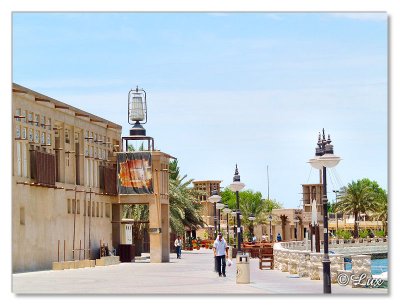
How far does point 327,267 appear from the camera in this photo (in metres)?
27.2

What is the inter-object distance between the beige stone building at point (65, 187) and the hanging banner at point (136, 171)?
429 mm

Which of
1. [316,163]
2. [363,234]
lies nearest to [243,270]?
[316,163]

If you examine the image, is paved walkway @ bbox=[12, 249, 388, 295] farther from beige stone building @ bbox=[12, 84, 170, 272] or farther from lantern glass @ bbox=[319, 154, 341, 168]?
beige stone building @ bbox=[12, 84, 170, 272]

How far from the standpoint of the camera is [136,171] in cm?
5728

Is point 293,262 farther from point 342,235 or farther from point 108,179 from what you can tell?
point 342,235

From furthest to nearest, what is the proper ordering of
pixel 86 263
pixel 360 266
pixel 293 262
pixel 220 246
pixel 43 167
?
pixel 86 263 → pixel 43 167 → pixel 293 262 → pixel 220 246 → pixel 360 266

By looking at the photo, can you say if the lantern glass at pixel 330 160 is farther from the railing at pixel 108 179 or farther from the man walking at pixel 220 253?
the railing at pixel 108 179

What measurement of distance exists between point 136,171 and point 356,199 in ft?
212

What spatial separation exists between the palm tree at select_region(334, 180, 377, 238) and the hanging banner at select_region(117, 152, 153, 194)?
62361mm

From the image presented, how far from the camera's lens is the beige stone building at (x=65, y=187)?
1702 inches

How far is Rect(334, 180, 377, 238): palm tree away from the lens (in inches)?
4633

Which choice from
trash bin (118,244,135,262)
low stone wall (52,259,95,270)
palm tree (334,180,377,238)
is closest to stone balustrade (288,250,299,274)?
low stone wall (52,259,95,270)

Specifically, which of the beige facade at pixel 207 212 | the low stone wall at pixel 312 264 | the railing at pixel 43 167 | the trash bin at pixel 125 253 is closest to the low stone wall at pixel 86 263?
the trash bin at pixel 125 253
